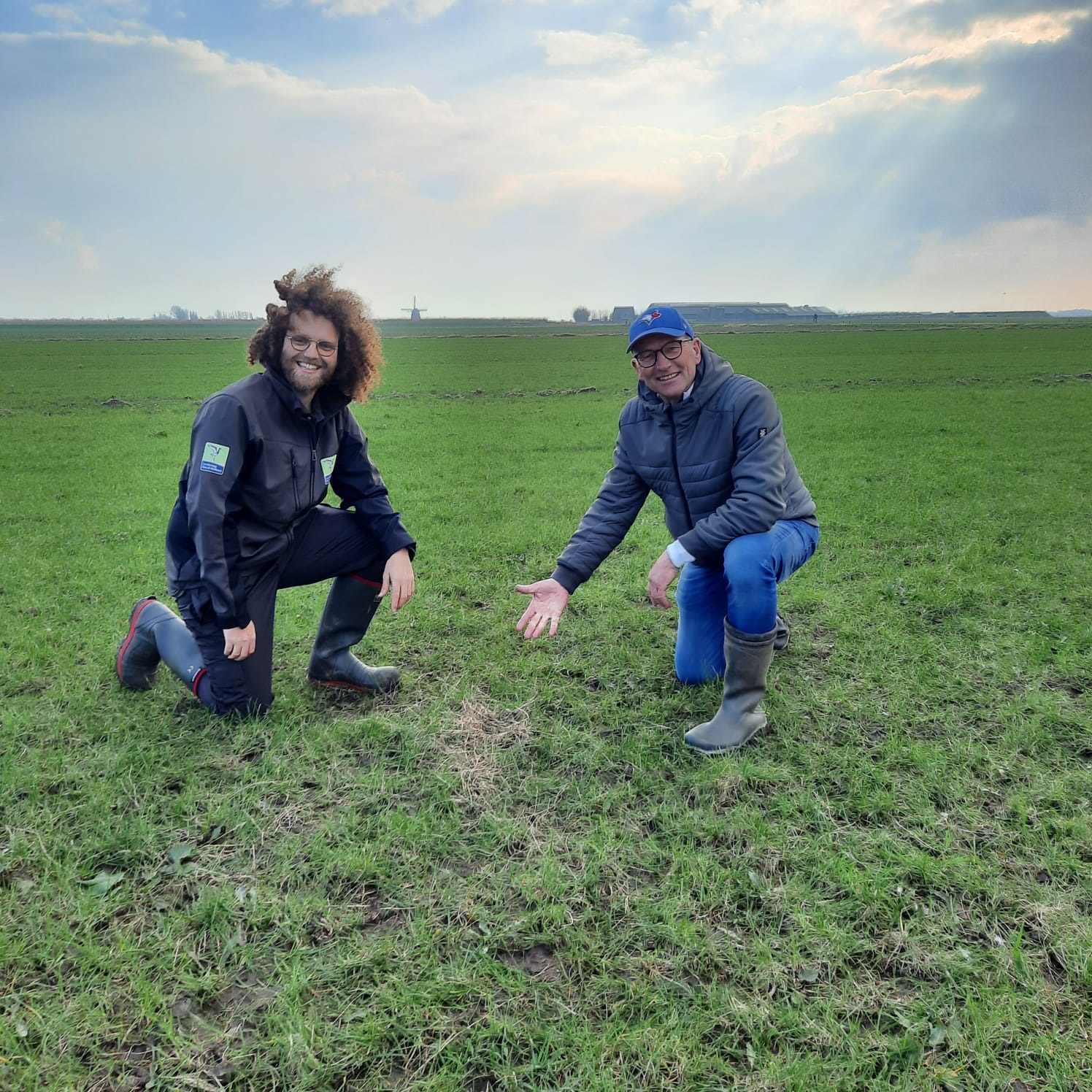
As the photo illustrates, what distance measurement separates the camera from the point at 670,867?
9.95 feet

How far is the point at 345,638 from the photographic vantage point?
14.7 ft

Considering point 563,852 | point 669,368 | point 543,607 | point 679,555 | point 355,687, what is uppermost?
point 669,368

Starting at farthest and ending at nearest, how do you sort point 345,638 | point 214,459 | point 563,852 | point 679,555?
point 345,638 → point 679,555 → point 214,459 → point 563,852

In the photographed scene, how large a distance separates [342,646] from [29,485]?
323 inches

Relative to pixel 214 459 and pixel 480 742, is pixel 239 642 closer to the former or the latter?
pixel 214 459

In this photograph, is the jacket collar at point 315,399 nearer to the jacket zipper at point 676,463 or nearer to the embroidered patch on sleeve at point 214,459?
the embroidered patch on sleeve at point 214,459

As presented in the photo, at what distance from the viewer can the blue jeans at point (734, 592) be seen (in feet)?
12.4

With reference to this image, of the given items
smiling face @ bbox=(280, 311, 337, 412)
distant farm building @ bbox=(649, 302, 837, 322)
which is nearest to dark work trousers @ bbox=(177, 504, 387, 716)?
smiling face @ bbox=(280, 311, 337, 412)

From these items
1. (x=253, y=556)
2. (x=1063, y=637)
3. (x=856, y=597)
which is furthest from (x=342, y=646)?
(x=1063, y=637)

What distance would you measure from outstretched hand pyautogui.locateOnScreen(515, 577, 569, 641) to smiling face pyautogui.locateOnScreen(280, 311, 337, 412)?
1.47 m

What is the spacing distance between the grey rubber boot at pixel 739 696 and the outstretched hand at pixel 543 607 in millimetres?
870

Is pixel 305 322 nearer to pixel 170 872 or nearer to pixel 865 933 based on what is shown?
pixel 170 872

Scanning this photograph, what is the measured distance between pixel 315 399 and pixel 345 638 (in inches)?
54.7

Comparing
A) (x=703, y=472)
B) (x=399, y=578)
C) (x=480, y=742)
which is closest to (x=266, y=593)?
(x=399, y=578)
